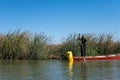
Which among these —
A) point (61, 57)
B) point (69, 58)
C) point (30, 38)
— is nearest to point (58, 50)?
point (61, 57)

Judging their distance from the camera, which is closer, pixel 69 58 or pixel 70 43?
pixel 69 58

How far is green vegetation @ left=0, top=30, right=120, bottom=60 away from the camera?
1549 inches

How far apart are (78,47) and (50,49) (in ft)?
11.2

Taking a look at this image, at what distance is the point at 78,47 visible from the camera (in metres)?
38.9

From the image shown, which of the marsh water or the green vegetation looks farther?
the green vegetation

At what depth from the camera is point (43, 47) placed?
39312 millimetres

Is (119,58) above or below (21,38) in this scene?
below

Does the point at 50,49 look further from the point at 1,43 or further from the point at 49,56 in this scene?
the point at 1,43

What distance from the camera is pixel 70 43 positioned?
3962 cm

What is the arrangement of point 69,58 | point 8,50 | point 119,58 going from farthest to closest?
point 8,50 < point 119,58 < point 69,58

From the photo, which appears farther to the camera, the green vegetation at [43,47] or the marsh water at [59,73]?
the green vegetation at [43,47]

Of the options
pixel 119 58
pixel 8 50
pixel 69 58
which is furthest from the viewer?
pixel 8 50

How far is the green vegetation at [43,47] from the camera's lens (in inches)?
1549

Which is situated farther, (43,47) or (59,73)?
(43,47)
